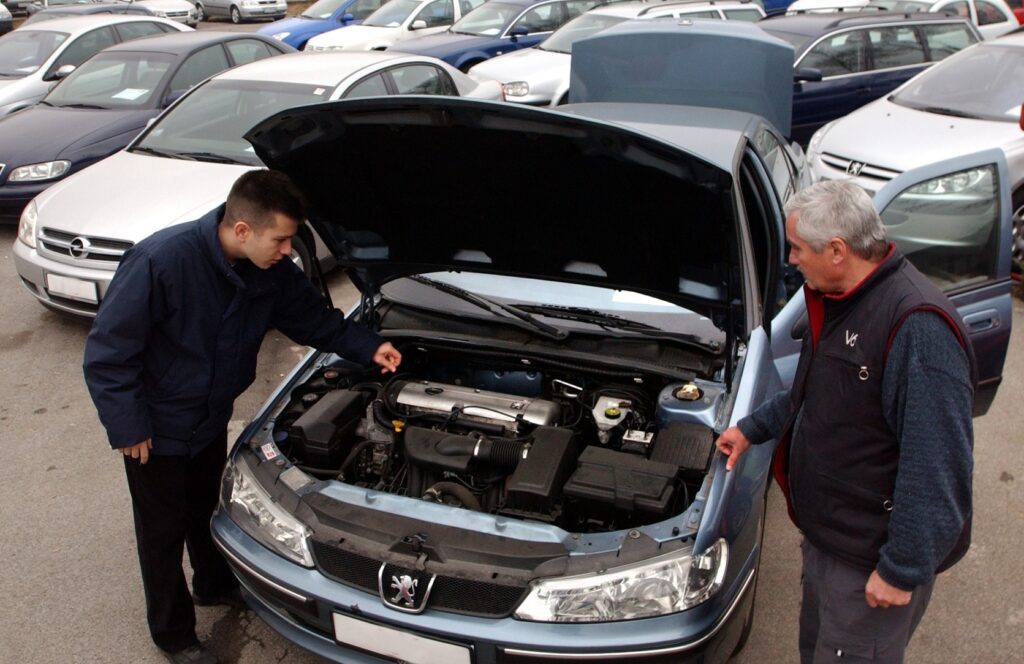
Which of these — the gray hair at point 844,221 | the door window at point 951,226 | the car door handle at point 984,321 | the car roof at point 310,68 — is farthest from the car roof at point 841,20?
the gray hair at point 844,221

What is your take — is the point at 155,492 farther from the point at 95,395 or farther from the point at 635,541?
the point at 635,541

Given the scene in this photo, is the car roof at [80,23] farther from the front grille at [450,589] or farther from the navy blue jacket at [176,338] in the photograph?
the front grille at [450,589]

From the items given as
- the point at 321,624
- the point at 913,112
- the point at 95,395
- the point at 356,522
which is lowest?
the point at 913,112

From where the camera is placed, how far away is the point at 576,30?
10.5 m

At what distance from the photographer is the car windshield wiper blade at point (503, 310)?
3129mm

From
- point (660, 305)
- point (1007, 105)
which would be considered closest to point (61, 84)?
point (660, 305)

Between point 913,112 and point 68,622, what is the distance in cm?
661

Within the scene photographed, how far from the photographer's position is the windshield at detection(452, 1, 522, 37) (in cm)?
1165

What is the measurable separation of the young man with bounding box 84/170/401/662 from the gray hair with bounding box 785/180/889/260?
1479 millimetres

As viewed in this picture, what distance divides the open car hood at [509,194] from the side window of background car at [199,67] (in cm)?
496

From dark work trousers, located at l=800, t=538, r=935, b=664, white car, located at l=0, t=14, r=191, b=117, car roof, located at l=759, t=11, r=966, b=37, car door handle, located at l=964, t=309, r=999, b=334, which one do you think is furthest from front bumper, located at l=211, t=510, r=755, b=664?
white car, located at l=0, t=14, r=191, b=117

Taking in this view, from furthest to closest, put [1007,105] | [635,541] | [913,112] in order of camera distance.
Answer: [913,112] < [1007,105] < [635,541]

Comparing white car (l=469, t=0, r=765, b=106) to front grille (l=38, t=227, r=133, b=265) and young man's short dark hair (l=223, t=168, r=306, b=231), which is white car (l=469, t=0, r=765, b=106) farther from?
young man's short dark hair (l=223, t=168, r=306, b=231)

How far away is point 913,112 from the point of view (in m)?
6.81
